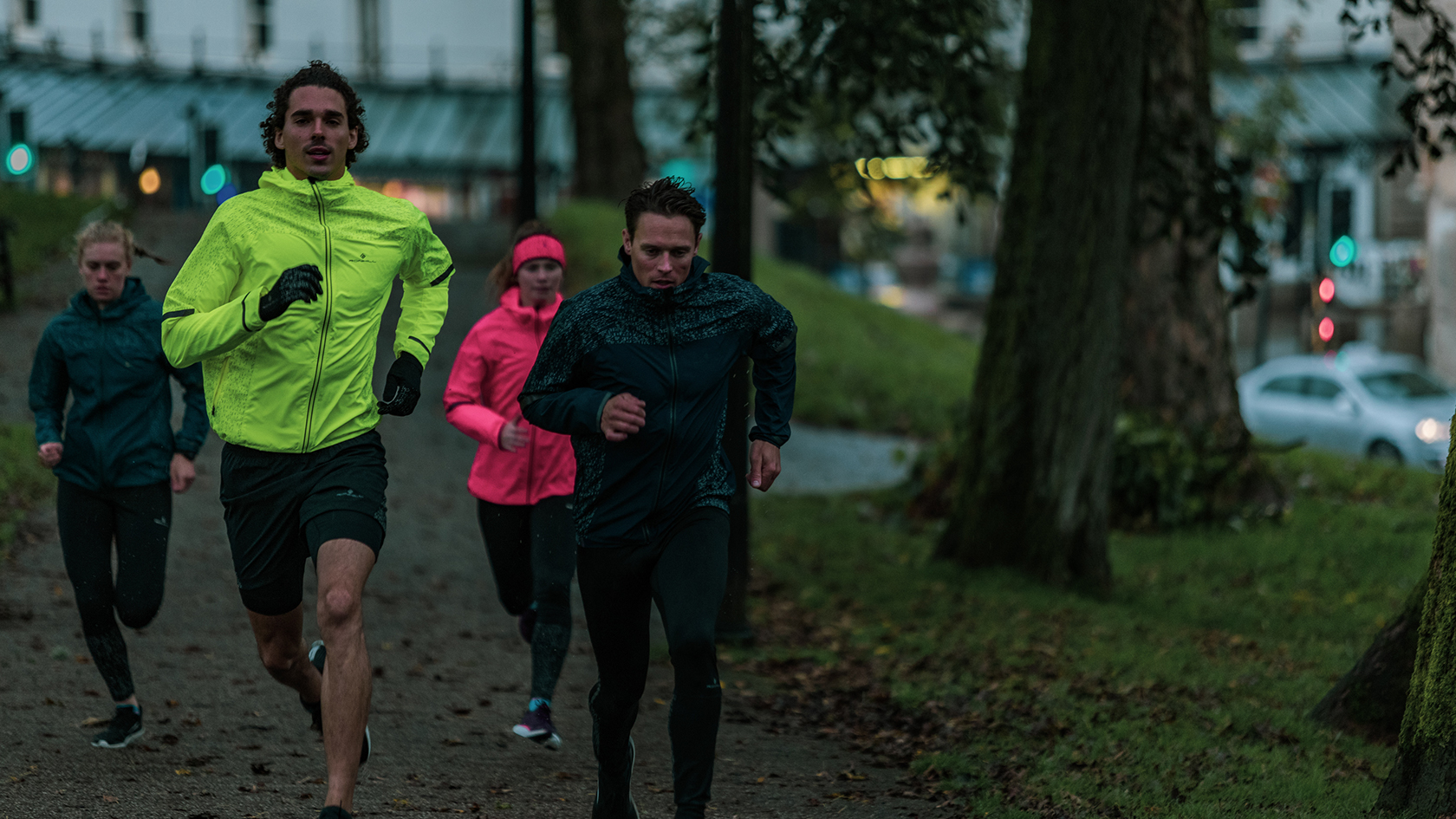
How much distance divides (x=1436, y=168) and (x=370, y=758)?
2868 cm

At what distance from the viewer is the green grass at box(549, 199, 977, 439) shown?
20203 millimetres

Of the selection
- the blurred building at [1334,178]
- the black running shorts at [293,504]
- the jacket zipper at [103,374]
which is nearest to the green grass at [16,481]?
the jacket zipper at [103,374]

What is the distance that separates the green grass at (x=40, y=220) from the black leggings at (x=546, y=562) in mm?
14314

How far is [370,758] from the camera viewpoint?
564cm

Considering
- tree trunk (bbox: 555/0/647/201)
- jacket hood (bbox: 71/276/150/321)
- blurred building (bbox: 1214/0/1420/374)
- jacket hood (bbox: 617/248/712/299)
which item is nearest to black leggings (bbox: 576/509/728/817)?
jacket hood (bbox: 617/248/712/299)

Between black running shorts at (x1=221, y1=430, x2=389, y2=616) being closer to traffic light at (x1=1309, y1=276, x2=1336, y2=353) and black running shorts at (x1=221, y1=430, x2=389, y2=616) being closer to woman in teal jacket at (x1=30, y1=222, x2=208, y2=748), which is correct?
woman in teal jacket at (x1=30, y1=222, x2=208, y2=748)

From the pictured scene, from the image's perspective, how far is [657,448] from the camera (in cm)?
418

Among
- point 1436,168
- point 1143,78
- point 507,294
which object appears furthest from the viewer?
point 1436,168

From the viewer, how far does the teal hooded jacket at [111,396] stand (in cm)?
556

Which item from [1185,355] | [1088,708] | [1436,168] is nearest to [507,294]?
[1088,708]

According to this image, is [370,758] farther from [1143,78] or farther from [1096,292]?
[1143,78]

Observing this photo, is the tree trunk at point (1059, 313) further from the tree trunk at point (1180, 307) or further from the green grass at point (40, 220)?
the green grass at point (40, 220)

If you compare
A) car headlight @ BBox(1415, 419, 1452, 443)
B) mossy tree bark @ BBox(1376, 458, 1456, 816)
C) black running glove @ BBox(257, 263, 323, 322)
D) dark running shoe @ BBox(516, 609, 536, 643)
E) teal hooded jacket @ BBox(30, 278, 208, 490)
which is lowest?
car headlight @ BBox(1415, 419, 1452, 443)

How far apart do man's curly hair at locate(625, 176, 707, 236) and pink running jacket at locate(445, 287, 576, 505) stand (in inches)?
67.3
